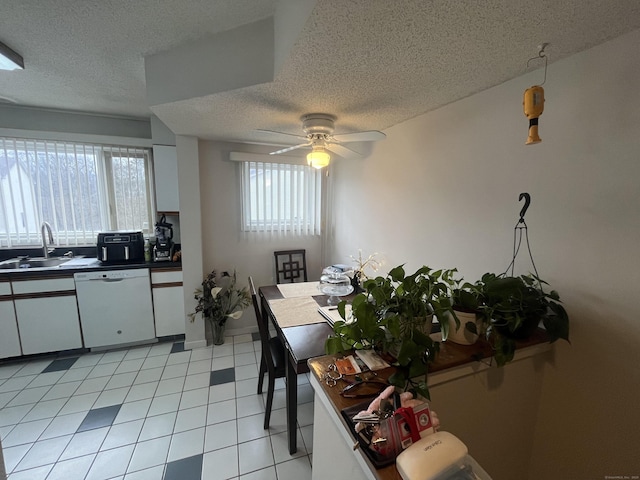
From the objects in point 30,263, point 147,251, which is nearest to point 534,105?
point 147,251

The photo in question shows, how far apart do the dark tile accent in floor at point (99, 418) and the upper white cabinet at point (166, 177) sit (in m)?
1.80

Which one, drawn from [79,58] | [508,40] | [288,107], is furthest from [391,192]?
[79,58]

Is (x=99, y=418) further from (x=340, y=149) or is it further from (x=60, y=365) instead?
(x=340, y=149)

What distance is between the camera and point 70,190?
272cm

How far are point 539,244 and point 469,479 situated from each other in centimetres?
108

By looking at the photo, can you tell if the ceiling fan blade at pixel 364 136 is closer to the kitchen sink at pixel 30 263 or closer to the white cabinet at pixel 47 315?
the white cabinet at pixel 47 315

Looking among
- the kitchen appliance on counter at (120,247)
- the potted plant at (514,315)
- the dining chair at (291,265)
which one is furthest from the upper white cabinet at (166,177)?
the potted plant at (514,315)

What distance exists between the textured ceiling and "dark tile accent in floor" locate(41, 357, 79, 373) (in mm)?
2441

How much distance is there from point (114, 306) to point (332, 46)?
3001mm

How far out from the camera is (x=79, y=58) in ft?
5.18

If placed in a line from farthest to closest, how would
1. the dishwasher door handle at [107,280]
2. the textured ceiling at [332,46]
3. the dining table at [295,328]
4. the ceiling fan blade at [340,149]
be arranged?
the dishwasher door handle at [107,280] < the ceiling fan blade at [340,149] < the dining table at [295,328] < the textured ceiling at [332,46]

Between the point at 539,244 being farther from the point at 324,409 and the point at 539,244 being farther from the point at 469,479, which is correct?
the point at 324,409

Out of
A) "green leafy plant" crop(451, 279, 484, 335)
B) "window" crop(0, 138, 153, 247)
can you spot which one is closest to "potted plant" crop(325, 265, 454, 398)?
"green leafy plant" crop(451, 279, 484, 335)

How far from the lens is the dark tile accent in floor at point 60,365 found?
233 cm
